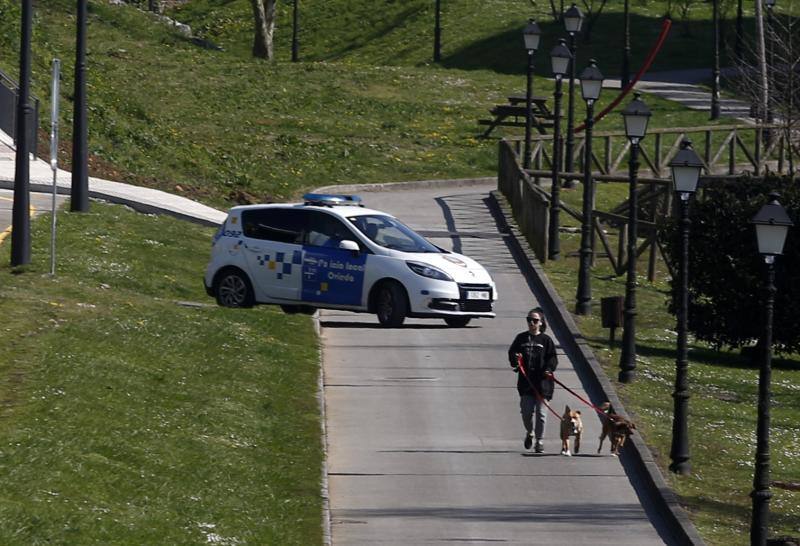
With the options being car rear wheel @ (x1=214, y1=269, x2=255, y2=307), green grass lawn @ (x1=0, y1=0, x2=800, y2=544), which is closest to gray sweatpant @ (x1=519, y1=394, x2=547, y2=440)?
green grass lawn @ (x1=0, y1=0, x2=800, y2=544)

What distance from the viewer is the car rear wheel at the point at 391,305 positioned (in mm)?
25188

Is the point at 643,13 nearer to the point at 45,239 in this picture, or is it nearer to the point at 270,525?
the point at 45,239

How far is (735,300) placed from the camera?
91.6ft

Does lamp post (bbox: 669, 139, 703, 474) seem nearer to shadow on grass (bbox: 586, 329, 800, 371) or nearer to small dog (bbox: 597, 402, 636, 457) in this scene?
small dog (bbox: 597, 402, 636, 457)

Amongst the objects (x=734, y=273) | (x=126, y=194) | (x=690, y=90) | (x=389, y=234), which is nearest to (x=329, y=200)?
(x=389, y=234)

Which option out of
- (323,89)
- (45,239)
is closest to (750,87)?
(323,89)

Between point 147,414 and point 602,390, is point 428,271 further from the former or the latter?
point 147,414

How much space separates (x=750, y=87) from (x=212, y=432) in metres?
39.9

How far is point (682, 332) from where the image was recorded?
66.1 feet

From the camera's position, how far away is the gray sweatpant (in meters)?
19.2

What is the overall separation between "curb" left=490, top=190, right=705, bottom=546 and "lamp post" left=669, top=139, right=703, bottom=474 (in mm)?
365

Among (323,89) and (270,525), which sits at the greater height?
(323,89)

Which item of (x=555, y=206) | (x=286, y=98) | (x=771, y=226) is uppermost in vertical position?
(x=286, y=98)

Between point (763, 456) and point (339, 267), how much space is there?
10.0 m
